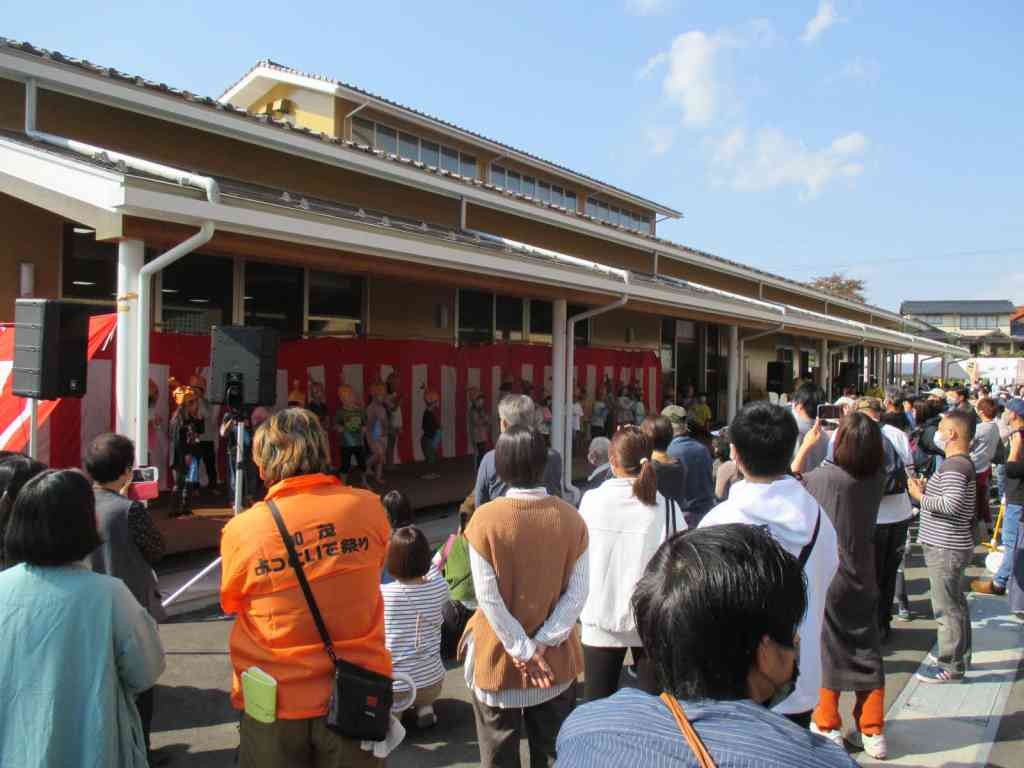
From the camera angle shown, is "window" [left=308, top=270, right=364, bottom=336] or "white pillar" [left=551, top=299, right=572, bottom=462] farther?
"window" [left=308, top=270, right=364, bottom=336]

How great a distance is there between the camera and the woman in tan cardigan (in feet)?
9.04

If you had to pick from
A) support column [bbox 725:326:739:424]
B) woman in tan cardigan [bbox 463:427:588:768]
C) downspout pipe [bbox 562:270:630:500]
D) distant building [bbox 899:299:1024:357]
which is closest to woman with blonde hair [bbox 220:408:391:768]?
woman in tan cardigan [bbox 463:427:588:768]

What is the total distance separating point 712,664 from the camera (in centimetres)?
121

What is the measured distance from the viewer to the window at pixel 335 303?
10.5 m

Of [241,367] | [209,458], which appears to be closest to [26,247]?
[209,458]

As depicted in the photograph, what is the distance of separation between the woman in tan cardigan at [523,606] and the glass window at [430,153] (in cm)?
1703

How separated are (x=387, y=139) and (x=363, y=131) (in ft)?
2.07

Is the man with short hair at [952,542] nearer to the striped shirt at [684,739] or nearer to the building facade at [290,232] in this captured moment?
the striped shirt at [684,739]

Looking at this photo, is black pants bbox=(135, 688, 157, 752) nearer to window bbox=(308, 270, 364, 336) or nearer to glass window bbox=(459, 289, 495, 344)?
window bbox=(308, 270, 364, 336)

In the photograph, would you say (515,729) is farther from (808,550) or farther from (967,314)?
(967,314)

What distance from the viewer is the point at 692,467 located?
500 centimetres

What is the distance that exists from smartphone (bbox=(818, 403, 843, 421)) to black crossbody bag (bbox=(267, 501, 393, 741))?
5.53 m

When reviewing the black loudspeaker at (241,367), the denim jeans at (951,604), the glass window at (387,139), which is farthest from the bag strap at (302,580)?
the glass window at (387,139)

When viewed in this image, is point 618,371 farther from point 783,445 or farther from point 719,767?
point 719,767
